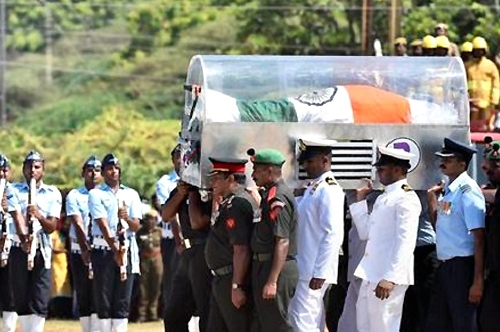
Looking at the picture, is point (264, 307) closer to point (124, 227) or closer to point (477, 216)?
point (477, 216)

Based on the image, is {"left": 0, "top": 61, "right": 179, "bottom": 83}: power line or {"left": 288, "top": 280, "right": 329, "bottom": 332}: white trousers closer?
{"left": 288, "top": 280, "right": 329, "bottom": 332}: white trousers

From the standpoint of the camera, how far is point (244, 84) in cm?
1417

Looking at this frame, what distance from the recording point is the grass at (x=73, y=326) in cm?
1963

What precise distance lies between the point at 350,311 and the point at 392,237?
1507 millimetres

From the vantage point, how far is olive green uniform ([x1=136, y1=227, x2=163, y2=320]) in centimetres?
2169

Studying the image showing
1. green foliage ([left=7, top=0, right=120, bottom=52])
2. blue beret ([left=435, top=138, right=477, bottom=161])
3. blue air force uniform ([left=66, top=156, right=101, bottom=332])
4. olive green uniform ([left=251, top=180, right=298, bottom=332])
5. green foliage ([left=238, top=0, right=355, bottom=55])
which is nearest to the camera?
olive green uniform ([left=251, top=180, right=298, bottom=332])

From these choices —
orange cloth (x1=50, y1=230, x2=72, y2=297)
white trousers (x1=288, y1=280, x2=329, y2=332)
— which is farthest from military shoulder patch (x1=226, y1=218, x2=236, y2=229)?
orange cloth (x1=50, y1=230, x2=72, y2=297)

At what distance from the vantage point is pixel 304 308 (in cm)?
1328

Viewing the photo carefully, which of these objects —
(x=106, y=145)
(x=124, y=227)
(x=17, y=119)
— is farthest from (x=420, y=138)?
(x=17, y=119)

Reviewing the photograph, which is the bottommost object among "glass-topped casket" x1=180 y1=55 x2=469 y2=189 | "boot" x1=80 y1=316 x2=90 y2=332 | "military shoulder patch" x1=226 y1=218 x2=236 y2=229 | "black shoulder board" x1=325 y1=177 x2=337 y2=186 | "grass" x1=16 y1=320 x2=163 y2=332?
"grass" x1=16 y1=320 x2=163 y2=332

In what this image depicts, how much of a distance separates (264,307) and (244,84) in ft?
7.54

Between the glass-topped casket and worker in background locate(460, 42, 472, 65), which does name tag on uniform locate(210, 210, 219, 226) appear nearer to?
the glass-topped casket

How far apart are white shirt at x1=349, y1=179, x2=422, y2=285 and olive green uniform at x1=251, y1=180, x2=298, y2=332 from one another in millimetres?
741

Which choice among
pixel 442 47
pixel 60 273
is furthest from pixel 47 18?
pixel 442 47
